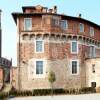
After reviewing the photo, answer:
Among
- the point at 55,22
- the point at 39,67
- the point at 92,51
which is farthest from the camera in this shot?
the point at 92,51

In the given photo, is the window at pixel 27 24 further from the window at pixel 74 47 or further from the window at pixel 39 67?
the window at pixel 74 47

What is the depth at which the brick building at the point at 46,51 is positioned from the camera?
56.6m

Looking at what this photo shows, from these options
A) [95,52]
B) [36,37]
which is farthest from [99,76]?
[36,37]

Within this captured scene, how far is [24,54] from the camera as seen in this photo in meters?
56.9

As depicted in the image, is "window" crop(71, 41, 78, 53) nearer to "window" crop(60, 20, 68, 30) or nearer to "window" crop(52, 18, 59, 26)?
"window" crop(60, 20, 68, 30)

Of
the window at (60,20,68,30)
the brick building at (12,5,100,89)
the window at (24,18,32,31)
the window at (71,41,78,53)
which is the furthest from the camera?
the window at (71,41,78,53)

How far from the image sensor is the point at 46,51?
57281mm

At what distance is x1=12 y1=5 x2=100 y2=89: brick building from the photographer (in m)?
56.6

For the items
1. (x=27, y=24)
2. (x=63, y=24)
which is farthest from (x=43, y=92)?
(x=63, y=24)

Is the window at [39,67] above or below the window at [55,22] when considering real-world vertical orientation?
below

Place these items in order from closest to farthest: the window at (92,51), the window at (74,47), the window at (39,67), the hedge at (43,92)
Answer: the hedge at (43,92) → the window at (39,67) → the window at (74,47) → the window at (92,51)

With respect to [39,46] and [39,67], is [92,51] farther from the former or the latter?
[39,67]

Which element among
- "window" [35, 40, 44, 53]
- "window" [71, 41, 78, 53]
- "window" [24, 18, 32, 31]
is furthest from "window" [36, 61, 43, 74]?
"window" [71, 41, 78, 53]

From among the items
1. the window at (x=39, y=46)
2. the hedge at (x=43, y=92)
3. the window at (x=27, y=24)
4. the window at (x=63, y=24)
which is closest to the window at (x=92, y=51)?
the window at (x=63, y=24)
